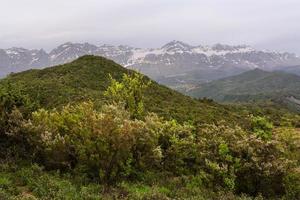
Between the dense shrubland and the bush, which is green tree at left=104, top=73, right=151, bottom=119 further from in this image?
the bush

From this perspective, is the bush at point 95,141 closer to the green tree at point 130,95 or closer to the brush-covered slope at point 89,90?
the green tree at point 130,95

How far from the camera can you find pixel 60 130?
64.7ft

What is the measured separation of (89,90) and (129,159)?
1558 inches

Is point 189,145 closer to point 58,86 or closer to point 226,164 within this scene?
point 226,164

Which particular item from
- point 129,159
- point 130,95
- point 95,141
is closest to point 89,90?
point 130,95

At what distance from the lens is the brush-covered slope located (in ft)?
163

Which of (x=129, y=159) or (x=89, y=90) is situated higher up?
(x=129, y=159)

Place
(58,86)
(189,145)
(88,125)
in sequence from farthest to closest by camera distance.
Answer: (58,86), (189,145), (88,125)

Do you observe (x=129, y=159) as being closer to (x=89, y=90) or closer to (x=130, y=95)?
(x=130, y=95)

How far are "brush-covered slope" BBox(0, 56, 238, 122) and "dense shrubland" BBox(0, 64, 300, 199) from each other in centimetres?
2152

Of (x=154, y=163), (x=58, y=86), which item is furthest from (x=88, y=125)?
(x=58, y=86)

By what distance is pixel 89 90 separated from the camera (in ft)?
188

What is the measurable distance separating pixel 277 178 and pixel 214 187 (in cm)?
282

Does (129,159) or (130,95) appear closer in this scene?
(129,159)
